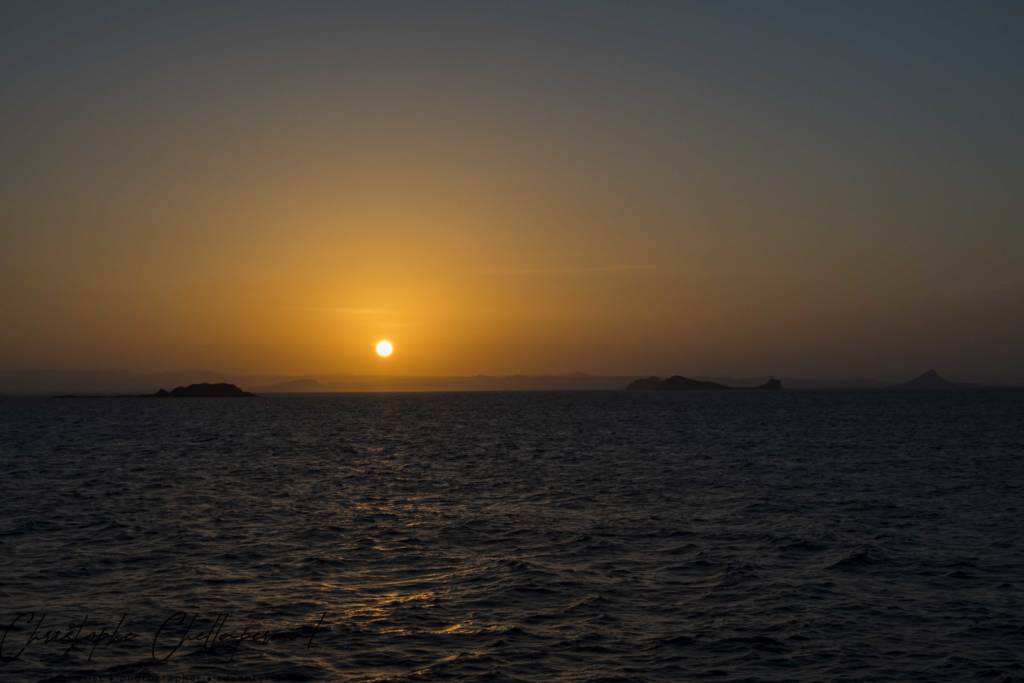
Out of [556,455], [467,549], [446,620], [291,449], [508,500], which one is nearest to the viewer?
[446,620]

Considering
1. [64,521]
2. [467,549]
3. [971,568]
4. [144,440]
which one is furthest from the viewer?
[144,440]

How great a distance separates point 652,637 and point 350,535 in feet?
58.5

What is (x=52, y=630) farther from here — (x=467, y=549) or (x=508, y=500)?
(x=508, y=500)

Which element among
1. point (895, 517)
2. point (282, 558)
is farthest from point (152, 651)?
point (895, 517)

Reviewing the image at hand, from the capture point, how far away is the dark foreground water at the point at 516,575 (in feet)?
65.3

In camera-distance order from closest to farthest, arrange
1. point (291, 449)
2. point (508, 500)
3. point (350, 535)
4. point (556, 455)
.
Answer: point (350, 535) < point (508, 500) < point (556, 455) < point (291, 449)

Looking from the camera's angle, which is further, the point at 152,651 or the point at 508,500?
the point at 508,500

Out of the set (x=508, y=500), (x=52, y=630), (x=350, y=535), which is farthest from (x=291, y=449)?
(x=52, y=630)

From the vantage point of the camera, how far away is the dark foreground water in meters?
19.9

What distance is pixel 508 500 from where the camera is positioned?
48031 mm

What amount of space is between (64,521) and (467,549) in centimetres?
1948

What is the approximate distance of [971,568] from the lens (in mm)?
29828

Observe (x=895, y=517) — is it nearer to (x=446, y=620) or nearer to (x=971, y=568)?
(x=971, y=568)

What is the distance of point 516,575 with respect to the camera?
28484mm
